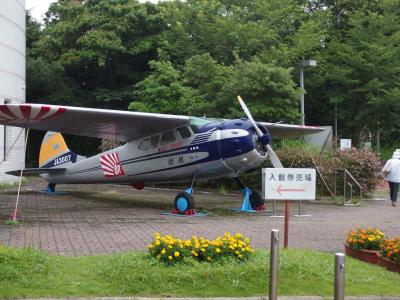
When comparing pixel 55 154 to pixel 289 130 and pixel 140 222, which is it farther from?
pixel 289 130

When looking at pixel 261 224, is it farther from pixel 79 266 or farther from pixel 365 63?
pixel 365 63

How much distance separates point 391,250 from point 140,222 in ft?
21.5

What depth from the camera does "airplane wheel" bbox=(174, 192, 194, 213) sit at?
47.1 ft

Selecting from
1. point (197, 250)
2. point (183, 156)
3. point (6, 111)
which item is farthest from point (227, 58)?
point (197, 250)

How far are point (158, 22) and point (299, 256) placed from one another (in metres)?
25.7

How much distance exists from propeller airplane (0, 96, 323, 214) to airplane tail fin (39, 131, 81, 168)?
72 centimetres

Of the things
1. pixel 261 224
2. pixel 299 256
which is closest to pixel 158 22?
pixel 261 224

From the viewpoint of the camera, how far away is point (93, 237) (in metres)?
10.2

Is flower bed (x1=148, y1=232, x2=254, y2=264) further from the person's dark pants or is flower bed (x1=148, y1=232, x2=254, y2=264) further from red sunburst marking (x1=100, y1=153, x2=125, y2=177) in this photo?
the person's dark pants

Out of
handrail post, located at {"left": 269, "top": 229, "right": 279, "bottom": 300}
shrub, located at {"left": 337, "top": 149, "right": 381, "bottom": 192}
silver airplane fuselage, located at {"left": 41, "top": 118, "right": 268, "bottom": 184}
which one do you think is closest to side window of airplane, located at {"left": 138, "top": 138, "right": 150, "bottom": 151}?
silver airplane fuselage, located at {"left": 41, "top": 118, "right": 268, "bottom": 184}

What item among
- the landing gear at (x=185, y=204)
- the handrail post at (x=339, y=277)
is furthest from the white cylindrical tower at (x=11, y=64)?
the handrail post at (x=339, y=277)

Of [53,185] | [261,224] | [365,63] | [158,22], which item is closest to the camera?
[261,224]

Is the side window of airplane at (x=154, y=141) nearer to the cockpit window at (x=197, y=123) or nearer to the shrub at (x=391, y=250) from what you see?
the cockpit window at (x=197, y=123)

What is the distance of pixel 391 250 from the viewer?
7645 mm
